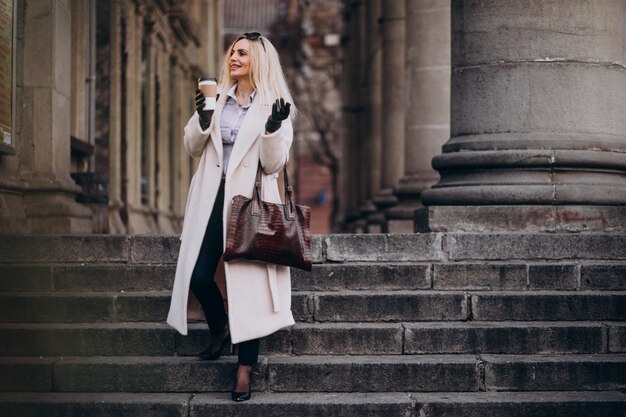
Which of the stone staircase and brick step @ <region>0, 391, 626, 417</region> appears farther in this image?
the stone staircase

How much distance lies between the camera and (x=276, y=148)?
618 centimetres

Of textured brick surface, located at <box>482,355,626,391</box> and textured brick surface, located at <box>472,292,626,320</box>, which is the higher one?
textured brick surface, located at <box>472,292,626,320</box>

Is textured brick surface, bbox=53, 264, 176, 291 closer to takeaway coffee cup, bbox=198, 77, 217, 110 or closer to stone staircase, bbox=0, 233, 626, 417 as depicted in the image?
stone staircase, bbox=0, 233, 626, 417

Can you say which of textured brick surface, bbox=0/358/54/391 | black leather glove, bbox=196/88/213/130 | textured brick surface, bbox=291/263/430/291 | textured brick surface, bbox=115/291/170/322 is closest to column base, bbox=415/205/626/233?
textured brick surface, bbox=291/263/430/291

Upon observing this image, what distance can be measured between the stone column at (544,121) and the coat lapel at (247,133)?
9.29 ft

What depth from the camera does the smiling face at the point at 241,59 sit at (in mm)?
6371

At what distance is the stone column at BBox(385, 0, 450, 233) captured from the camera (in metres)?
14.1

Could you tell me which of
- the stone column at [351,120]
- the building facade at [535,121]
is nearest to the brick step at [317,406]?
the building facade at [535,121]

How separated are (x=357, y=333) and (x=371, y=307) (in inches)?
14.5

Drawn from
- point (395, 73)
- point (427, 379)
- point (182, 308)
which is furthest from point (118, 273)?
point (395, 73)

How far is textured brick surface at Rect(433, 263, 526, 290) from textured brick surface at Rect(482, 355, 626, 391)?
40.7 inches

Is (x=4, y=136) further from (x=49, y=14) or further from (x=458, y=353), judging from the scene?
(x=458, y=353)

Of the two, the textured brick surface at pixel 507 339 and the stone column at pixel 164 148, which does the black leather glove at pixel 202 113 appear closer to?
the textured brick surface at pixel 507 339

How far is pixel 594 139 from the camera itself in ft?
28.8
